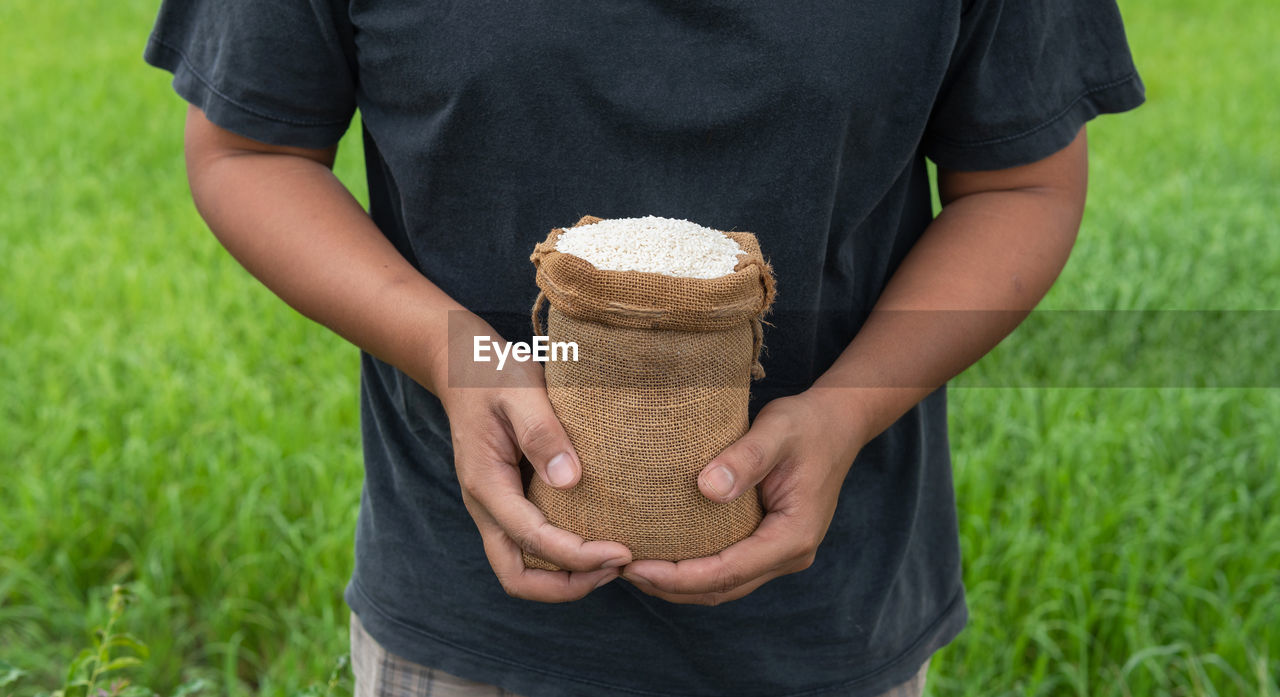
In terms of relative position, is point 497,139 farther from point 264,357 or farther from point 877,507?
point 264,357

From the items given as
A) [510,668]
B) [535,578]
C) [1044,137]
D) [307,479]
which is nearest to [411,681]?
[510,668]

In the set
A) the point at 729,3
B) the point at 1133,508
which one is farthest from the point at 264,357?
the point at 729,3

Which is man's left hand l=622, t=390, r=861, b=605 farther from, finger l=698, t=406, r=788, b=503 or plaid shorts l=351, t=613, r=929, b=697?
plaid shorts l=351, t=613, r=929, b=697

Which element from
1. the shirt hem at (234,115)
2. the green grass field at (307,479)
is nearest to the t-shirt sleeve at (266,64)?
the shirt hem at (234,115)

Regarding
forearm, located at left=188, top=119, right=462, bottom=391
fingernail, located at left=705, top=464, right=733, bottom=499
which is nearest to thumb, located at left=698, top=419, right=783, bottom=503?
fingernail, located at left=705, top=464, right=733, bottom=499

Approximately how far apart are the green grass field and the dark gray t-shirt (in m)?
1.25

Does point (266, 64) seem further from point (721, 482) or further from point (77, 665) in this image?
point (77, 665)

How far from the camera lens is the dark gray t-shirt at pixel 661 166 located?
3.11 feet

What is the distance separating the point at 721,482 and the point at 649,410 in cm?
9

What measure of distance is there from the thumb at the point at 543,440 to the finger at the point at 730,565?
0.11 m

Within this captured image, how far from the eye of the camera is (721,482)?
2.85ft

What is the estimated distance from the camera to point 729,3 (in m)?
0.93

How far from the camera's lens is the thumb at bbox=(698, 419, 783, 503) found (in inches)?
34.3

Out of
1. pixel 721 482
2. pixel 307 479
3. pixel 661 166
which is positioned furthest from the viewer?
pixel 307 479
